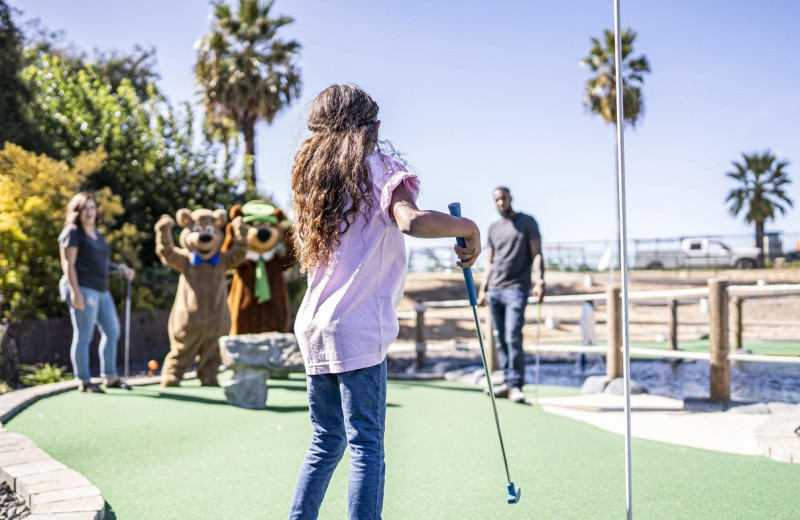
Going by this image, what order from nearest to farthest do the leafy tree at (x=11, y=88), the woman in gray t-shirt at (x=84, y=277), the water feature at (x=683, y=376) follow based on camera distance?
the woman in gray t-shirt at (x=84, y=277) → the water feature at (x=683, y=376) → the leafy tree at (x=11, y=88)

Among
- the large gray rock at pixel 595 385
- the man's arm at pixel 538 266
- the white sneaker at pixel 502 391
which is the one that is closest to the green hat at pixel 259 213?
the man's arm at pixel 538 266

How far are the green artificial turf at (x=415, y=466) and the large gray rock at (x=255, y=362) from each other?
147 millimetres

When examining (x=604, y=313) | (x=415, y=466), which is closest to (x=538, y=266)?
(x=415, y=466)

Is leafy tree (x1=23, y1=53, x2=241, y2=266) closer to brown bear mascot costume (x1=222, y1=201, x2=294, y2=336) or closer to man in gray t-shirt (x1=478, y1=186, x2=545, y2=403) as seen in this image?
brown bear mascot costume (x1=222, y1=201, x2=294, y2=336)

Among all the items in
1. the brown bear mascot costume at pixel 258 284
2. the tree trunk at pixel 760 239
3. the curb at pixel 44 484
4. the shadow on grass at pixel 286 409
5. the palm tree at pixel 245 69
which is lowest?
the shadow on grass at pixel 286 409

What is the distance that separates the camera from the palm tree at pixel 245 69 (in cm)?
1844

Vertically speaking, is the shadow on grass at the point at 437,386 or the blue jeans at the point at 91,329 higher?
the blue jeans at the point at 91,329

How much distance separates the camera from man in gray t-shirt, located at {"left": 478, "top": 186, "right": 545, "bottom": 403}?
613 centimetres

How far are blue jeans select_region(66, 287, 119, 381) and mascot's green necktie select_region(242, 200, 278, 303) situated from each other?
142 centimetres

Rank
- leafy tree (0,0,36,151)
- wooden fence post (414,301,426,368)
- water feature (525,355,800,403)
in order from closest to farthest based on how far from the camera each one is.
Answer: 1. water feature (525,355,800,403)
2. wooden fence post (414,301,426,368)
3. leafy tree (0,0,36,151)

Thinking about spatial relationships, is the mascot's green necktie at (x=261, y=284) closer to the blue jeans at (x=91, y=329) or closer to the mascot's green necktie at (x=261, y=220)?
the mascot's green necktie at (x=261, y=220)

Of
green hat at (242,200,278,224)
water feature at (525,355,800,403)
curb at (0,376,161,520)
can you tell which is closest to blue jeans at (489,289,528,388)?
Result: green hat at (242,200,278,224)

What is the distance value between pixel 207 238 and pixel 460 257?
16.7 ft

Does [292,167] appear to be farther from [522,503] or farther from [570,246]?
[570,246]
